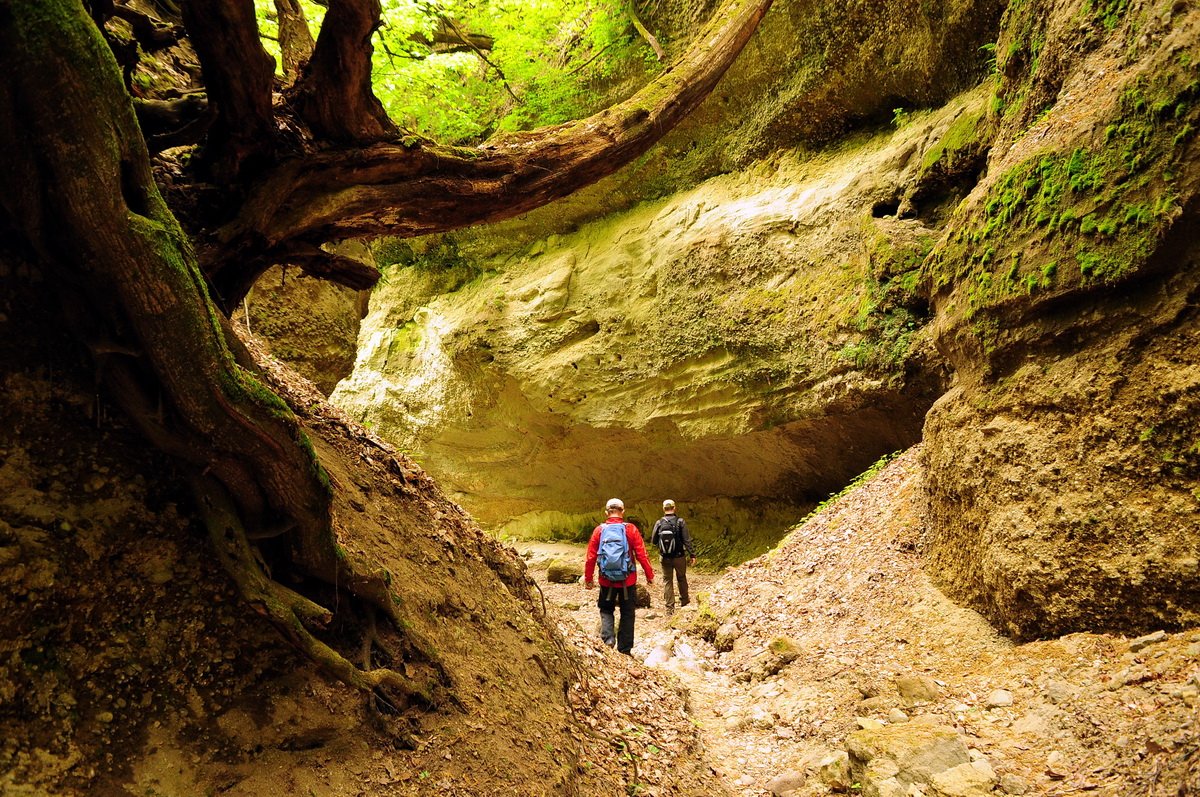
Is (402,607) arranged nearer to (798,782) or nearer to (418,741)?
(418,741)

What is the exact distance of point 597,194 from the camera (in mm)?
14266

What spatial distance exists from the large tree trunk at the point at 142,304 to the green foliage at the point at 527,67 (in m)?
9.18

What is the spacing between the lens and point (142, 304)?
2.38 m

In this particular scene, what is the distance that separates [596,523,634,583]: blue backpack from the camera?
643 centimetres

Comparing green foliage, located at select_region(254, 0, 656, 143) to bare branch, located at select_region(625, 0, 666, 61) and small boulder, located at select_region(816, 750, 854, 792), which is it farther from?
small boulder, located at select_region(816, 750, 854, 792)

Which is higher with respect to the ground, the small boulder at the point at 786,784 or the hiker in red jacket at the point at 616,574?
the hiker in red jacket at the point at 616,574

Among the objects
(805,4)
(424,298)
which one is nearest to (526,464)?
A: (424,298)

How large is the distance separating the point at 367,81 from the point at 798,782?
5.58 meters

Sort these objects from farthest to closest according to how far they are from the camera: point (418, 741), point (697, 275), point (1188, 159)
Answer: point (697, 275), point (1188, 159), point (418, 741)

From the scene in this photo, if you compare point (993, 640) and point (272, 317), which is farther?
point (272, 317)

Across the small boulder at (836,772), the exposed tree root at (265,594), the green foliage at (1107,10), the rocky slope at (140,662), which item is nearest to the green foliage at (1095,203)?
the green foliage at (1107,10)

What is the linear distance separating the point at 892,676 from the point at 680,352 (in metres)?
7.95

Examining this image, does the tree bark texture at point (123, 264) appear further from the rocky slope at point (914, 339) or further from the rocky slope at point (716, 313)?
the rocky slope at point (716, 313)

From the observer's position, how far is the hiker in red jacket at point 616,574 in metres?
6.45
